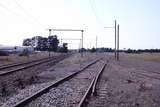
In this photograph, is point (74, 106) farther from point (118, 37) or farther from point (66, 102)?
point (118, 37)

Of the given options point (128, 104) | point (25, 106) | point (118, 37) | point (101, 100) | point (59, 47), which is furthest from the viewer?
point (59, 47)

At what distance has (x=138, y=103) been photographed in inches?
435

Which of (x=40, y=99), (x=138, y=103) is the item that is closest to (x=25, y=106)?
(x=40, y=99)

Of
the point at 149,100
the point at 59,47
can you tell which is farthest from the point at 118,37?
the point at 59,47

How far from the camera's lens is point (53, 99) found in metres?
11.5

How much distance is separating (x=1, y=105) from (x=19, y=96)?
6.97 ft

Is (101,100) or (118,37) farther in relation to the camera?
(118,37)

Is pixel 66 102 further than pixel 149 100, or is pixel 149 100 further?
pixel 149 100

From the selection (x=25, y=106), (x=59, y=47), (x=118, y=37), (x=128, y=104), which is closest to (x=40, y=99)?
(x=25, y=106)

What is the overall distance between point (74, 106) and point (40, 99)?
1817 millimetres

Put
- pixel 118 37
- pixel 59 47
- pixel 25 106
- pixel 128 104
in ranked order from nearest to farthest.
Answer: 1. pixel 25 106
2. pixel 128 104
3. pixel 118 37
4. pixel 59 47

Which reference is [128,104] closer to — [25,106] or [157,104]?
[157,104]

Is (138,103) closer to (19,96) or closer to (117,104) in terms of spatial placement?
(117,104)

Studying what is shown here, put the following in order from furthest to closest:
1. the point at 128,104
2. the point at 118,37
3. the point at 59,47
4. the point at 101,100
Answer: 1. the point at 59,47
2. the point at 118,37
3. the point at 101,100
4. the point at 128,104
